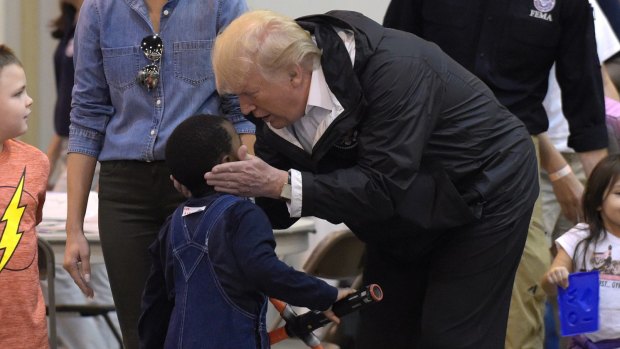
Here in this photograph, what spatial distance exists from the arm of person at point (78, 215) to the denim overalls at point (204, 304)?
0.43 metres

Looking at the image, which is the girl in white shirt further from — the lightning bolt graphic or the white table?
the lightning bolt graphic

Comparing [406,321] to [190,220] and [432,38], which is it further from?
[432,38]

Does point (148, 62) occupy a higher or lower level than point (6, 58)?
higher

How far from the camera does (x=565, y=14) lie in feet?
14.1

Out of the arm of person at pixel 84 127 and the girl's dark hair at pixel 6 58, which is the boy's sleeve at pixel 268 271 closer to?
the arm of person at pixel 84 127

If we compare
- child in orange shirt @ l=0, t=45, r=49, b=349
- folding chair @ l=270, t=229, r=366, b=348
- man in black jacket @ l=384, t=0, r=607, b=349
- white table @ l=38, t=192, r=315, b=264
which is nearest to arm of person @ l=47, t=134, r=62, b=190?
white table @ l=38, t=192, r=315, b=264

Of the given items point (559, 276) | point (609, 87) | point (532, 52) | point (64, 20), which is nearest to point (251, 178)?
point (559, 276)

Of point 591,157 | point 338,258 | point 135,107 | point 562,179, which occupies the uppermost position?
point 135,107

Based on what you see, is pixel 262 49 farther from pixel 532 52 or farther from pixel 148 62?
pixel 532 52

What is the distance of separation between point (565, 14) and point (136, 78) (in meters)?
1.58

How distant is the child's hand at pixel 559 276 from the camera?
13.3ft

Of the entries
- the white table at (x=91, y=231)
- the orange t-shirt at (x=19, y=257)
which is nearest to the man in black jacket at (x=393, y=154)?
the orange t-shirt at (x=19, y=257)

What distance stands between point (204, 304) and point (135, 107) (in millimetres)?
638

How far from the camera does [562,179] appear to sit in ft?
15.0
